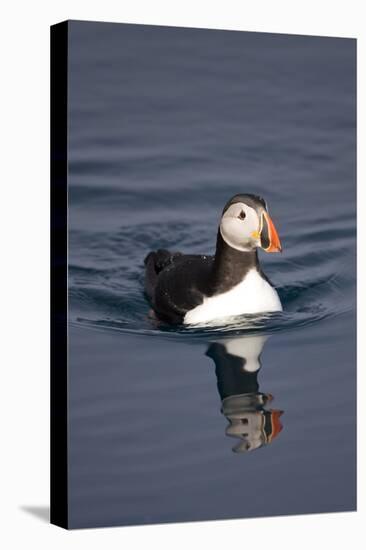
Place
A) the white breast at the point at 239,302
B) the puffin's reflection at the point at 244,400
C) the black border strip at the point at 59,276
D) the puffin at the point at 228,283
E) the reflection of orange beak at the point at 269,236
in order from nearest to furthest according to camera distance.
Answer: the black border strip at the point at 59,276 < the puffin's reflection at the point at 244,400 < the reflection of orange beak at the point at 269,236 < the puffin at the point at 228,283 < the white breast at the point at 239,302

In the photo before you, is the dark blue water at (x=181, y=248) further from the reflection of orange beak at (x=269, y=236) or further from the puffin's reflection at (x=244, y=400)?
the reflection of orange beak at (x=269, y=236)

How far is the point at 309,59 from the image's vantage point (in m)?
11.8

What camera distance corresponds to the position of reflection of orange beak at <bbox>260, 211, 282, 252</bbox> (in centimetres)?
1180

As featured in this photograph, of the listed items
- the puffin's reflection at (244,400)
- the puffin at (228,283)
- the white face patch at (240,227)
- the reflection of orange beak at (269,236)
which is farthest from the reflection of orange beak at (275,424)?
the white face patch at (240,227)

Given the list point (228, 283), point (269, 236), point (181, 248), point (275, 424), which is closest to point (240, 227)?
point (269, 236)

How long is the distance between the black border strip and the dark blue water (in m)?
0.07

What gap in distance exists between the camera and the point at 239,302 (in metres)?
12.2

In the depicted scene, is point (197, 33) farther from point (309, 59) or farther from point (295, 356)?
point (295, 356)

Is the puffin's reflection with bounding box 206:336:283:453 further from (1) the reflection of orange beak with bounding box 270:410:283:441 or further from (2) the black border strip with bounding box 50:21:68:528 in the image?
(2) the black border strip with bounding box 50:21:68:528

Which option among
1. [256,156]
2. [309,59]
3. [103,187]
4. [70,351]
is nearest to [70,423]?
[70,351]

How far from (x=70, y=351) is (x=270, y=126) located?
219cm

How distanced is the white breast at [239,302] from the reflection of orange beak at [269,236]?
0.42 m

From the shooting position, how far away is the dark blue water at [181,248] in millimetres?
10836

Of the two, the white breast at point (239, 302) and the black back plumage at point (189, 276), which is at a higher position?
the black back plumage at point (189, 276)
